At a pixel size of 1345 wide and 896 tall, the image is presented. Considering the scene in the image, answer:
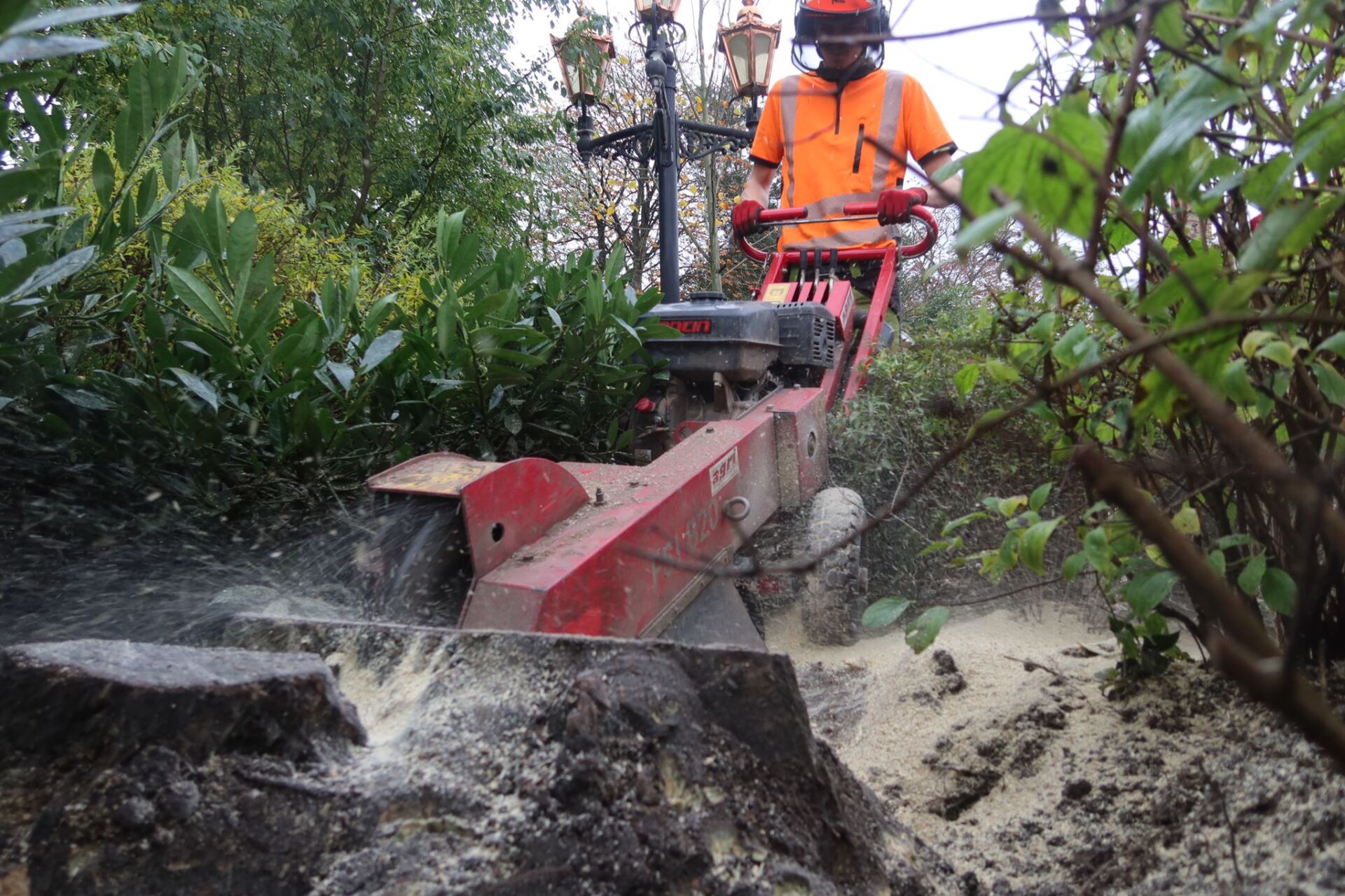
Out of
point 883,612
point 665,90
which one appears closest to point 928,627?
point 883,612

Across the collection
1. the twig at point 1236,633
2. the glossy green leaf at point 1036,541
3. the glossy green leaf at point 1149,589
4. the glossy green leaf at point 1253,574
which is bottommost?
the glossy green leaf at point 1149,589

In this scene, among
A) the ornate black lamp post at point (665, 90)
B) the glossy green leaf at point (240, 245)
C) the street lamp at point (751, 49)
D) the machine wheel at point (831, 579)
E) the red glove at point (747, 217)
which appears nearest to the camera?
the glossy green leaf at point (240, 245)

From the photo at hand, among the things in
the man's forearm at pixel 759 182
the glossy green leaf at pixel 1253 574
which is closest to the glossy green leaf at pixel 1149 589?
the glossy green leaf at pixel 1253 574

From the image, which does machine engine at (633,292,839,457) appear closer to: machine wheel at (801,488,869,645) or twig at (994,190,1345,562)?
machine wheel at (801,488,869,645)

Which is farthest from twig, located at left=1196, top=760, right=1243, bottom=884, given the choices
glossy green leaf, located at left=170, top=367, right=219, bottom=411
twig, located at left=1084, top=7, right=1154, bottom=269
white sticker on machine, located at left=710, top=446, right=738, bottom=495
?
glossy green leaf, located at left=170, top=367, right=219, bottom=411

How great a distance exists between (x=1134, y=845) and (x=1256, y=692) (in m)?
1.26

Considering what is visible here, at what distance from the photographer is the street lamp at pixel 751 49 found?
816 centimetres

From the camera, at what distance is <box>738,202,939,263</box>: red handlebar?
385 cm

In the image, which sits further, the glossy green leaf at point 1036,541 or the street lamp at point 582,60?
the street lamp at point 582,60

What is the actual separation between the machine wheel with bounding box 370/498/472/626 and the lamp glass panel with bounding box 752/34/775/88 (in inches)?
272

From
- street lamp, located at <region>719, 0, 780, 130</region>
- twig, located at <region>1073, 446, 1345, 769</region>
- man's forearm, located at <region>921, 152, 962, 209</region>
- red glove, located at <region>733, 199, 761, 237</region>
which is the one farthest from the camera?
street lamp, located at <region>719, 0, 780, 130</region>

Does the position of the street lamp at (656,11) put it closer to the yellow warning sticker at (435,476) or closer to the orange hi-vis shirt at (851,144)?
the orange hi-vis shirt at (851,144)

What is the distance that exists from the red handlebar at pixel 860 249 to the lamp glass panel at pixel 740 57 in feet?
13.7

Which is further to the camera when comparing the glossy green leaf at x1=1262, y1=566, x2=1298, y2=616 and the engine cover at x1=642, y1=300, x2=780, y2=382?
the engine cover at x1=642, y1=300, x2=780, y2=382
